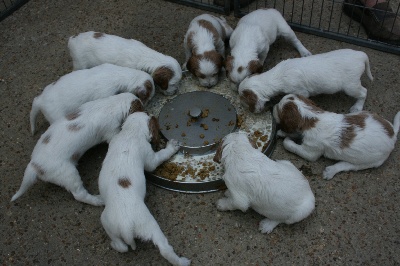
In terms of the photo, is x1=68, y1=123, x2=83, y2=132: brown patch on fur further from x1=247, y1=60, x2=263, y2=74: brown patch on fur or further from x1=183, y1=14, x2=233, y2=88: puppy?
x1=247, y1=60, x2=263, y2=74: brown patch on fur

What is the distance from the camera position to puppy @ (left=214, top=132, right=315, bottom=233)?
3.25 m

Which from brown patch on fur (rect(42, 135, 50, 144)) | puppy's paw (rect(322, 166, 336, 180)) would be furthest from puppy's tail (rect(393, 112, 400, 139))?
brown patch on fur (rect(42, 135, 50, 144))

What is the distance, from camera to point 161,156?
3.82m

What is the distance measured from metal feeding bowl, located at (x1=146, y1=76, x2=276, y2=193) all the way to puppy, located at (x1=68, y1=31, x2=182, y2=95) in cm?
21

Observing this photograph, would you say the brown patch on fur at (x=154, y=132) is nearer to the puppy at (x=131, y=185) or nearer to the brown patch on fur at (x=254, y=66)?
the puppy at (x=131, y=185)

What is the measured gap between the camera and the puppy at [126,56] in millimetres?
4395

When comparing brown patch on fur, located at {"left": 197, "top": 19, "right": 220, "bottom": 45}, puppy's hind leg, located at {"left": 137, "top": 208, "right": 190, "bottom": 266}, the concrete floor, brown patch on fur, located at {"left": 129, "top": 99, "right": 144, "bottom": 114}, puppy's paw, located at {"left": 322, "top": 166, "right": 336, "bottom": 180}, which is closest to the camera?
puppy's hind leg, located at {"left": 137, "top": 208, "right": 190, "bottom": 266}

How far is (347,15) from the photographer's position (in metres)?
5.55

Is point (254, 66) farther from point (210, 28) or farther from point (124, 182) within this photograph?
point (124, 182)

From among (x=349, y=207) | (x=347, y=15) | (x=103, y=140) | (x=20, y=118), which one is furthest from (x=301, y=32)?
(x=20, y=118)

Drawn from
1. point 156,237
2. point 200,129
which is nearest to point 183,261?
point 156,237

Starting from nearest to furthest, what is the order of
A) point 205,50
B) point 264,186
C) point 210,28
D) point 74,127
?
point 264,186, point 74,127, point 205,50, point 210,28

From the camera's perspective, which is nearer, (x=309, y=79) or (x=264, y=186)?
(x=264, y=186)

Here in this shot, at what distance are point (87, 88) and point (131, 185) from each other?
4.09 ft
